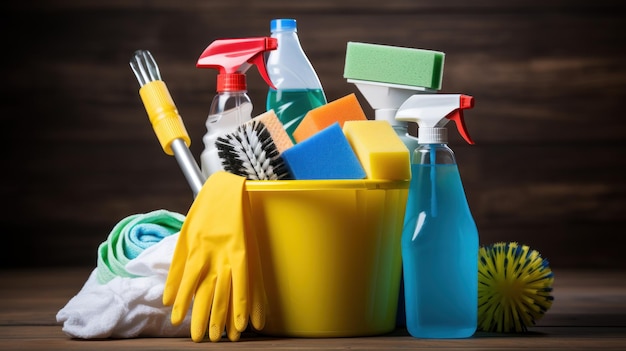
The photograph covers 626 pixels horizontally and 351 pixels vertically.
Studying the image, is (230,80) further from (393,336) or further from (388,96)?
(393,336)

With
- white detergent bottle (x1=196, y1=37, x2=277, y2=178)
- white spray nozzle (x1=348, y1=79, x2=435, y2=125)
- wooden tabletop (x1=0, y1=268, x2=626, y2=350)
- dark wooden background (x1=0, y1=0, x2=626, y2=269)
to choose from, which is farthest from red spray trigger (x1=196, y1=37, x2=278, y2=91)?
dark wooden background (x1=0, y1=0, x2=626, y2=269)

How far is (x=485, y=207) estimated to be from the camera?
5.87 ft

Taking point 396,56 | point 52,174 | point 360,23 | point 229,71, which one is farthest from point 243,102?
point 52,174

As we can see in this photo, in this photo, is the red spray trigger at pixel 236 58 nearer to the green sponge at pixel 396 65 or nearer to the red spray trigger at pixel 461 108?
the green sponge at pixel 396 65

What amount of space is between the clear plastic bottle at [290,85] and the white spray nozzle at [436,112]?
14 cm

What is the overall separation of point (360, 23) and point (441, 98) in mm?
926

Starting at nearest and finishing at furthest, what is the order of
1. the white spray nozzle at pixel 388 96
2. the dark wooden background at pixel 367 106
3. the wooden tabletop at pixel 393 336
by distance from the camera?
the wooden tabletop at pixel 393 336
the white spray nozzle at pixel 388 96
the dark wooden background at pixel 367 106

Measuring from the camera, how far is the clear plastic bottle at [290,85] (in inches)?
38.4

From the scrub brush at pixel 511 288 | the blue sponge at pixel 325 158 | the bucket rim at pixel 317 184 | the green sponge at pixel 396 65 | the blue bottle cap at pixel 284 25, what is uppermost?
the blue bottle cap at pixel 284 25

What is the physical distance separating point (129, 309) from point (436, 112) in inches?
14.3

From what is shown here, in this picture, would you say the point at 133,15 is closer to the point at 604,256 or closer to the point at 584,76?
the point at 584,76

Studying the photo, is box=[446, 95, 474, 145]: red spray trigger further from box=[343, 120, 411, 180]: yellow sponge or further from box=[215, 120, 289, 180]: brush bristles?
box=[215, 120, 289, 180]: brush bristles

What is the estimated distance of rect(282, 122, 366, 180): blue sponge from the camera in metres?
0.84

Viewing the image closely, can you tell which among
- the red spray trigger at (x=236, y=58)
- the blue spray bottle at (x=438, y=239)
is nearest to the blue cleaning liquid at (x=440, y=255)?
the blue spray bottle at (x=438, y=239)
